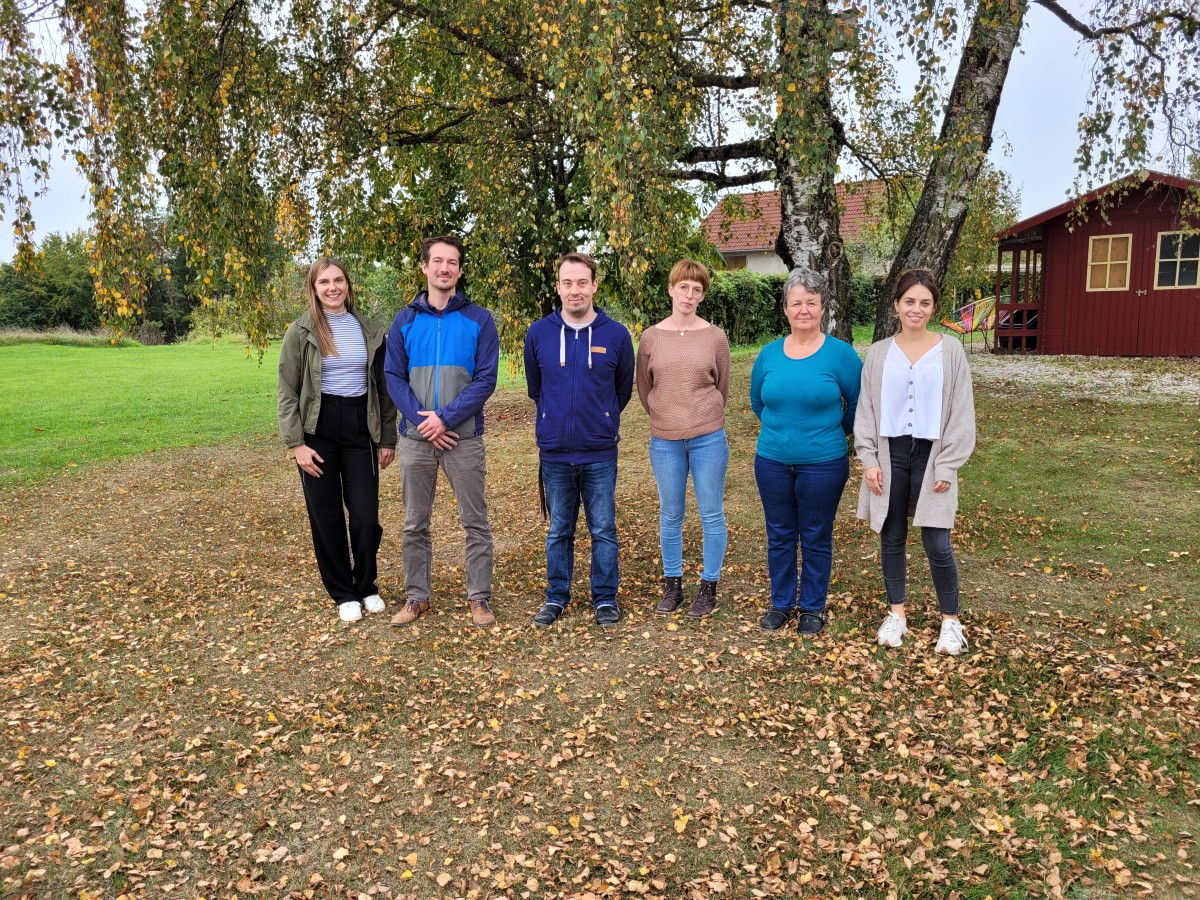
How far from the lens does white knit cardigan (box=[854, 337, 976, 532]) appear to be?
4.07 meters

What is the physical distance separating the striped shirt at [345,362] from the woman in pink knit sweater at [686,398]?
1.59 meters

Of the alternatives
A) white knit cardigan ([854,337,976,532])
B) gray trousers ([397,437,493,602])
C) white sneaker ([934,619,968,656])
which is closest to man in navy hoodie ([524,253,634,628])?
gray trousers ([397,437,493,602])

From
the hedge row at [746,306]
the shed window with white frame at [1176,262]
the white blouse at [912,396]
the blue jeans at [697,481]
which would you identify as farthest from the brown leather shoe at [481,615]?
the shed window with white frame at [1176,262]

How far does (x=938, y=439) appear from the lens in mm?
4113

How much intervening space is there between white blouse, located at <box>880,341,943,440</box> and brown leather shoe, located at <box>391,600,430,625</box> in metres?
2.80

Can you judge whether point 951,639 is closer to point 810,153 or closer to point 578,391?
point 578,391

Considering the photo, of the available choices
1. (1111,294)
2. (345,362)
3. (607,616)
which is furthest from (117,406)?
(1111,294)

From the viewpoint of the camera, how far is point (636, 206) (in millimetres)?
5750

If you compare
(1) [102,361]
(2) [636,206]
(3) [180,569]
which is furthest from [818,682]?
(1) [102,361]

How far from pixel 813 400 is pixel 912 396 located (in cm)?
47

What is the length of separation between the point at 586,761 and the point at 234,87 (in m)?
5.95

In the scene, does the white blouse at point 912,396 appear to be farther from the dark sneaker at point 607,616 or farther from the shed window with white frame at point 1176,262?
the shed window with white frame at point 1176,262

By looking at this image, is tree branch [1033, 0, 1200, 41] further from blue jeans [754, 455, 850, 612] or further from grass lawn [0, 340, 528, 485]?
grass lawn [0, 340, 528, 485]

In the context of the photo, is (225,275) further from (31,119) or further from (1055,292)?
(1055,292)
